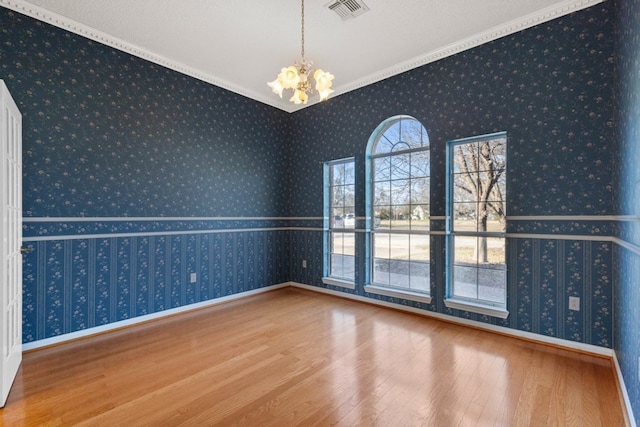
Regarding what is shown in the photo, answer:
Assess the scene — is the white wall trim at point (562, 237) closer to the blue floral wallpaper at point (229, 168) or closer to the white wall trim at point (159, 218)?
the blue floral wallpaper at point (229, 168)

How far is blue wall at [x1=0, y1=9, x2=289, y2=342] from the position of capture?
280cm

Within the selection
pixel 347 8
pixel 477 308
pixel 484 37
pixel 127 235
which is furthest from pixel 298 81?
pixel 477 308

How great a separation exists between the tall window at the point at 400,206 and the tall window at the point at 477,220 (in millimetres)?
320

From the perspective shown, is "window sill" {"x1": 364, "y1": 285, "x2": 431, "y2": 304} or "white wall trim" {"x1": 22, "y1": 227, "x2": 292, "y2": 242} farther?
"window sill" {"x1": 364, "y1": 285, "x2": 431, "y2": 304}

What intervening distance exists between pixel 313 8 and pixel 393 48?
113cm

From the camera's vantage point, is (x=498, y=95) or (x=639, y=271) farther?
(x=498, y=95)

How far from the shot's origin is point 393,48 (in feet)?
11.4

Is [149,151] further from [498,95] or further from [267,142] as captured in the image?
[498,95]

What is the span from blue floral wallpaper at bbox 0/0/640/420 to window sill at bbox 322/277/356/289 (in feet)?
0.49

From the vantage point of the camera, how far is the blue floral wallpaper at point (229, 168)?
2.56m

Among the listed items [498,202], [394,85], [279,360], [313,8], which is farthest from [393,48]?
[279,360]

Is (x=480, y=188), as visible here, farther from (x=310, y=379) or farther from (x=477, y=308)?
(x=310, y=379)

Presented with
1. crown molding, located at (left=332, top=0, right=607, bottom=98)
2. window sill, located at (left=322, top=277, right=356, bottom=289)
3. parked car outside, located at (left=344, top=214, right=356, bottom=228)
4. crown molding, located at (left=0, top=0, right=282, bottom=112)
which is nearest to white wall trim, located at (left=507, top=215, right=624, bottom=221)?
crown molding, located at (left=332, top=0, right=607, bottom=98)

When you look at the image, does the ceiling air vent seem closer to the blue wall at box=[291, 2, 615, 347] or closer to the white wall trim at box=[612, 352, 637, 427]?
the blue wall at box=[291, 2, 615, 347]
